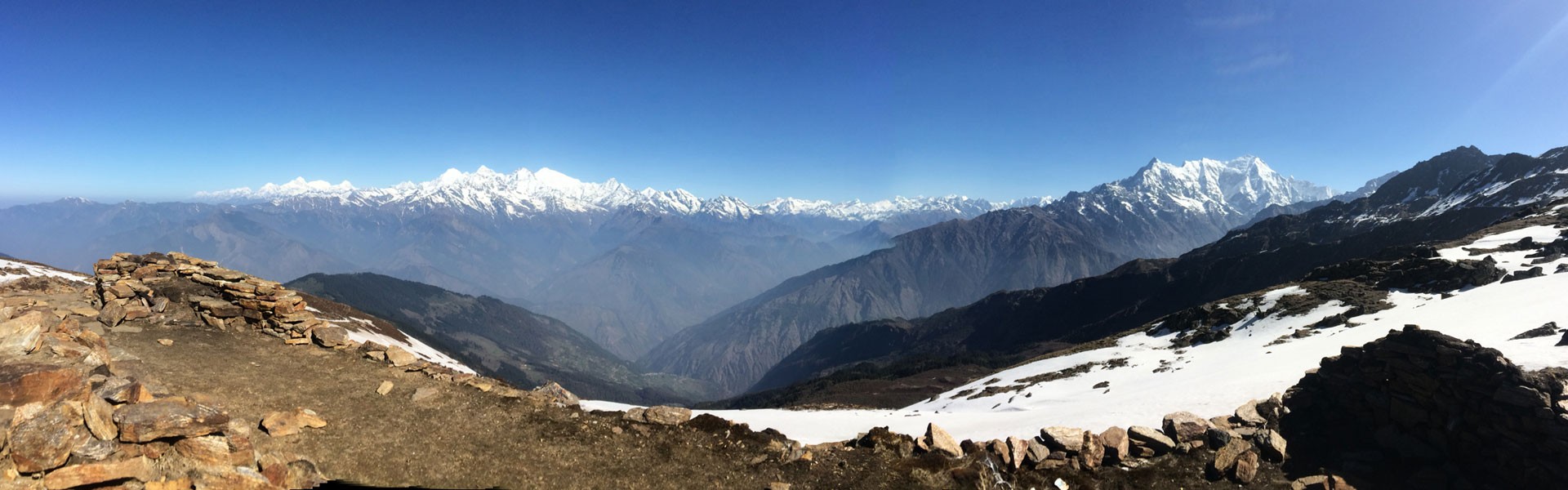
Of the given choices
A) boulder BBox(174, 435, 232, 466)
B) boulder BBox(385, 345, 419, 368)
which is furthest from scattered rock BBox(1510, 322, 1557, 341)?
boulder BBox(385, 345, 419, 368)

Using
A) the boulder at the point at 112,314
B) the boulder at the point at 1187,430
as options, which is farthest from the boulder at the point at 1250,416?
the boulder at the point at 112,314

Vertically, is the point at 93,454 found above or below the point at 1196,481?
above

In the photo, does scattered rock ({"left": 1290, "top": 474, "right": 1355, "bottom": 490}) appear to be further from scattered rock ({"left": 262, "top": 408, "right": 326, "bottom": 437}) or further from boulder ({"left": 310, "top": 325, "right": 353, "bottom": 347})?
boulder ({"left": 310, "top": 325, "right": 353, "bottom": 347})

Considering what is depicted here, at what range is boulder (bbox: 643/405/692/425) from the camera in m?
16.5

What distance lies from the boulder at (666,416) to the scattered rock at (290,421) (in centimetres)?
816

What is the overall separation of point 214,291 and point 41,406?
21.6 meters

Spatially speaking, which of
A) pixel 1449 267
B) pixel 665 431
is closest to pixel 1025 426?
pixel 665 431

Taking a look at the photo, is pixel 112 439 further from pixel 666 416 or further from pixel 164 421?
pixel 666 416

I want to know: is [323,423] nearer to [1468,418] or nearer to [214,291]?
[214,291]

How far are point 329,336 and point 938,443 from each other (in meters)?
23.2

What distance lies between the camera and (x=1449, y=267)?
45062mm

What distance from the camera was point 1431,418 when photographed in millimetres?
15461

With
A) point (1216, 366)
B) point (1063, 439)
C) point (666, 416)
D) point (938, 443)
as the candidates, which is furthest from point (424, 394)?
point (1216, 366)

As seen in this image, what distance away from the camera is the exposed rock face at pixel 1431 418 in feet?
44.0
